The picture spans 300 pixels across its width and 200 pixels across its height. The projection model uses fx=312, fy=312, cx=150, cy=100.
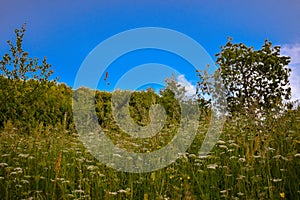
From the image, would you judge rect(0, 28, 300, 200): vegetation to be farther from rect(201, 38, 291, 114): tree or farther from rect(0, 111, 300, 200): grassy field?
rect(201, 38, 291, 114): tree

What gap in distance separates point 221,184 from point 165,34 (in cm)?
401

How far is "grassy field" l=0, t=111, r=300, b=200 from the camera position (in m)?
3.27

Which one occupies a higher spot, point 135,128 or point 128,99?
point 128,99

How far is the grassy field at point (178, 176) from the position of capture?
10.7 ft

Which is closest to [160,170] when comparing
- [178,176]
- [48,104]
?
[178,176]

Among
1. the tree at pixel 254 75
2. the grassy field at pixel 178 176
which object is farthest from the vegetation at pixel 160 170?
the tree at pixel 254 75

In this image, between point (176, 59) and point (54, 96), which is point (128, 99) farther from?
point (176, 59)

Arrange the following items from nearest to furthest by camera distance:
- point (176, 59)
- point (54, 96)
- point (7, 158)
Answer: point (7, 158)
point (176, 59)
point (54, 96)

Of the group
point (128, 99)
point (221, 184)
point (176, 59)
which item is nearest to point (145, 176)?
point (221, 184)

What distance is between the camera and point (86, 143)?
552cm

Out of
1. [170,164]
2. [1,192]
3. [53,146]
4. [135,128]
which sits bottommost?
[1,192]

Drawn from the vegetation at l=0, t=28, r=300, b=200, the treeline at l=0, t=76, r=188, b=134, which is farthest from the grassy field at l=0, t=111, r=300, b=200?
the treeline at l=0, t=76, r=188, b=134

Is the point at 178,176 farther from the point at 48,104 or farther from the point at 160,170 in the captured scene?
the point at 48,104

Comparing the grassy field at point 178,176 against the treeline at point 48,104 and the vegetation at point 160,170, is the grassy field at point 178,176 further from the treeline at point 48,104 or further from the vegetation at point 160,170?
the treeline at point 48,104
